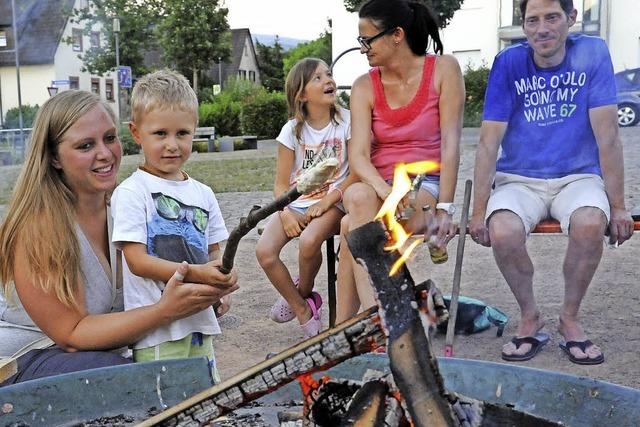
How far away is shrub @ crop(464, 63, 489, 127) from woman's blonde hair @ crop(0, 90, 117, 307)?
13.9 meters

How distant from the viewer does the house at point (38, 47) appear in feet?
41.8

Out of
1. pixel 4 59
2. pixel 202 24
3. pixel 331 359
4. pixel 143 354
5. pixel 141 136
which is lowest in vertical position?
pixel 143 354

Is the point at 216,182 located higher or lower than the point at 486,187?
lower

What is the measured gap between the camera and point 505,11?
508 inches

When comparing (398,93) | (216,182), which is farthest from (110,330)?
(216,182)

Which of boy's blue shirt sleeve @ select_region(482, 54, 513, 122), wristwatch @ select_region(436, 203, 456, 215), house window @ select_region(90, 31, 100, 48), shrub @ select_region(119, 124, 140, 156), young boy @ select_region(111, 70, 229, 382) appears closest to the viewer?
young boy @ select_region(111, 70, 229, 382)

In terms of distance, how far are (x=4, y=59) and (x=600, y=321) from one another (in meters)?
11.8

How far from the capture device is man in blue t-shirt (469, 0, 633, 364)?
334 centimetres

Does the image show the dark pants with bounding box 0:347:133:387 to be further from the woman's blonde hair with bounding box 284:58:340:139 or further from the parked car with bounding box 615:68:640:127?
the parked car with bounding box 615:68:640:127


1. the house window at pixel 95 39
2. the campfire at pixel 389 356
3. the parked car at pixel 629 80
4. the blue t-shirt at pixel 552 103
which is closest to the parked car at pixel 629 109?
the parked car at pixel 629 80

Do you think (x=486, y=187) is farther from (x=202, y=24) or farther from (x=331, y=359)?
(x=202, y=24)

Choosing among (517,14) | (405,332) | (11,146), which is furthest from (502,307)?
(11,146)

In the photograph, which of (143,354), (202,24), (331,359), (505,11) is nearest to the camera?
(331,359)

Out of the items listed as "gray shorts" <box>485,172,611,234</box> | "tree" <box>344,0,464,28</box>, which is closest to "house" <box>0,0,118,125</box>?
"tree" <box>344,0,464,28</box>
